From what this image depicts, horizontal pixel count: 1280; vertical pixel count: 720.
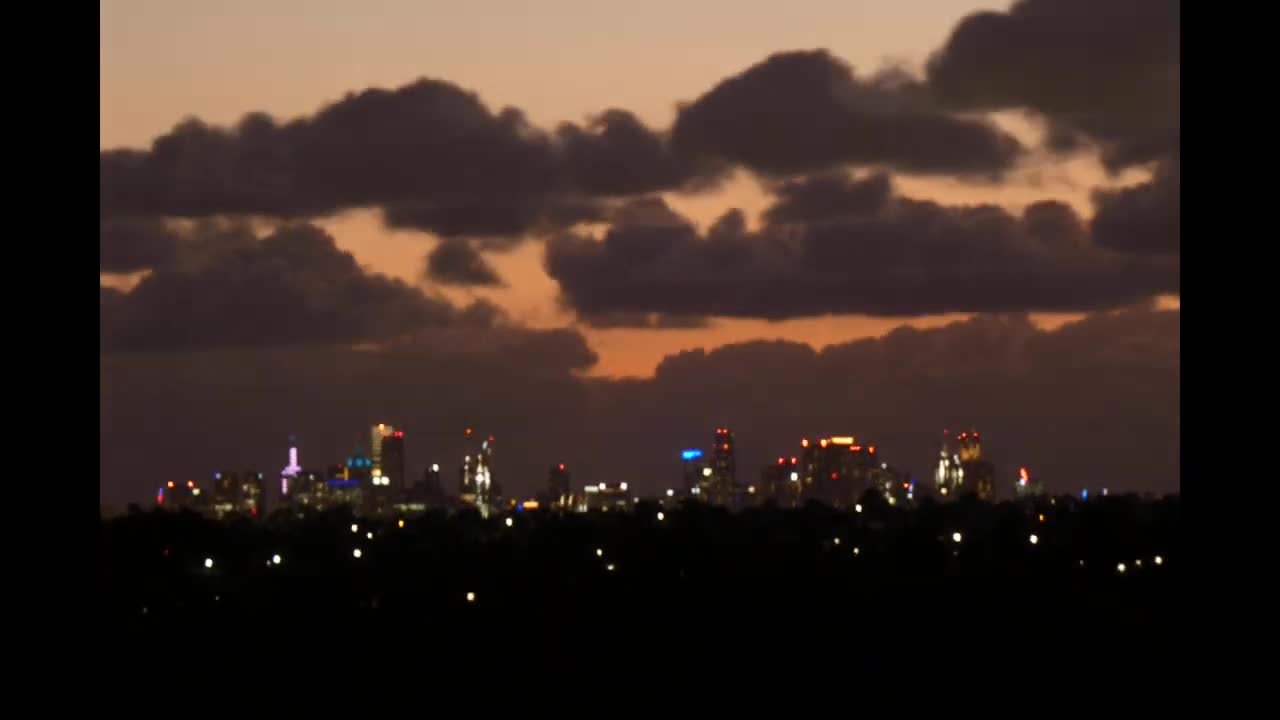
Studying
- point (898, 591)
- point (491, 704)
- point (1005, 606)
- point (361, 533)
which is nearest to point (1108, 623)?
Answer: point (1005, 606)

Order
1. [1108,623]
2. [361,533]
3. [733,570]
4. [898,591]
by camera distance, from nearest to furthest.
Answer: [1108,623], [898,591], [733,570], [361,533]

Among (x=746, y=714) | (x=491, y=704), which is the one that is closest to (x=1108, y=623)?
(x=746, y=714)

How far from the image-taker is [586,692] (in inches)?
1706

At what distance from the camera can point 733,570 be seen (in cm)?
6850
